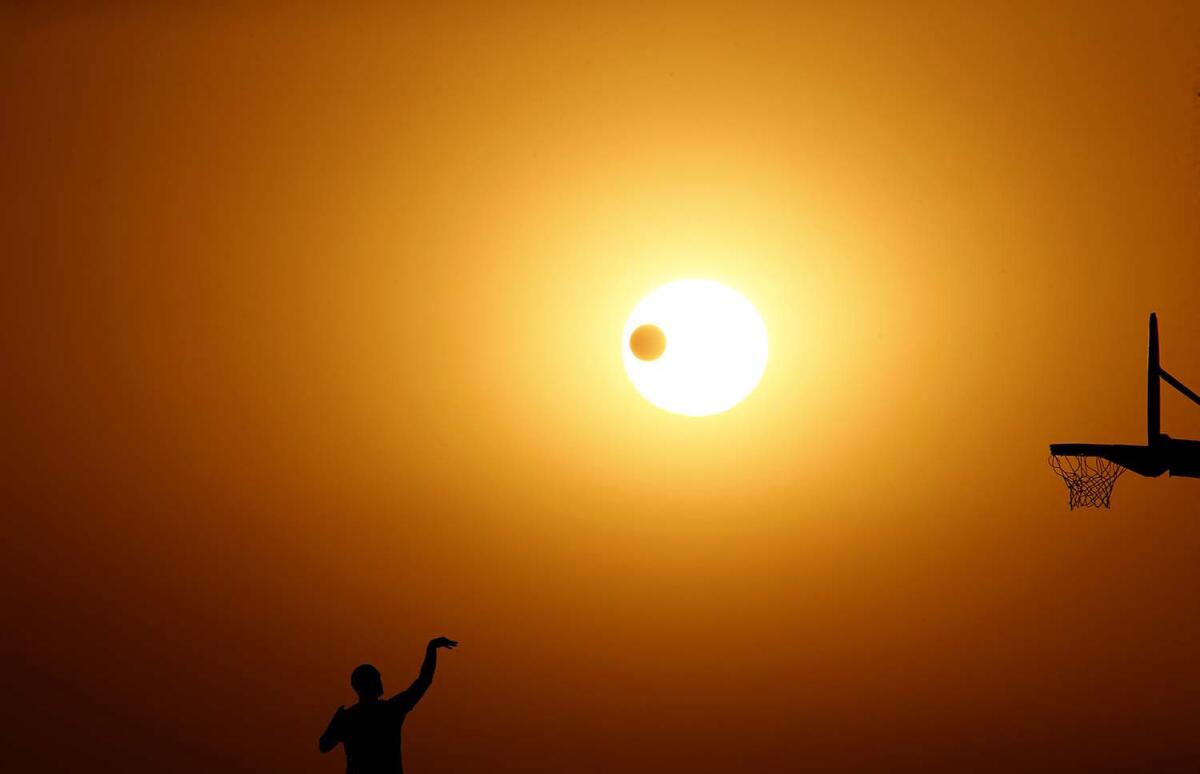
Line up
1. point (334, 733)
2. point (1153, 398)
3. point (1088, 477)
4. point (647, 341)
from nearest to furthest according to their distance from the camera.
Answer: point (334, 733)
point (1153, 398)
point (647, 341)
point (1088, 477)

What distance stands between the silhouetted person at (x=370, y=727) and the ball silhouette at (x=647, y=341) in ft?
5.11

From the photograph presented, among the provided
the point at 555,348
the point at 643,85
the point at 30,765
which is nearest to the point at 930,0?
the point at 643,85

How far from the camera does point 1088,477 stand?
5.95m

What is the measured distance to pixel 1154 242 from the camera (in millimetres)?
5922

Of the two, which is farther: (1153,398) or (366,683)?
(1153,398)

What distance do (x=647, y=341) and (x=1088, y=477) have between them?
2.71 meters

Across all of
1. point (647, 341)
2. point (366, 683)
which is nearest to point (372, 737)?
point (366, 683)

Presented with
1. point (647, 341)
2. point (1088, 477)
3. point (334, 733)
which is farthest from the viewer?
point (1088, 477)

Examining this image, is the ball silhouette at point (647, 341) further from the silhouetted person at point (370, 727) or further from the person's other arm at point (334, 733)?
the person's other arm at point (334, 733)

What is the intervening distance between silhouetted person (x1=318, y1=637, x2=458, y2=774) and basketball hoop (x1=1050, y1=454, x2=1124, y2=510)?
3.27 meters

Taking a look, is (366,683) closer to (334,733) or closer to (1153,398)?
(334,733)

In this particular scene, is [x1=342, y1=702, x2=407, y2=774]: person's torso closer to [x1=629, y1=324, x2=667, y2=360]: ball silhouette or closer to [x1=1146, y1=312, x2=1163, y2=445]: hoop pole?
[x1=629, y1=324, x2=667, y2=360]: ball silhouette

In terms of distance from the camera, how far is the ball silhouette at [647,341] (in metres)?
4.89

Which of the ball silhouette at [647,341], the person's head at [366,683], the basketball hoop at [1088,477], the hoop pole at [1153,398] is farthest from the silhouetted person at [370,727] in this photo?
the basketball hoop at [1088,477]
